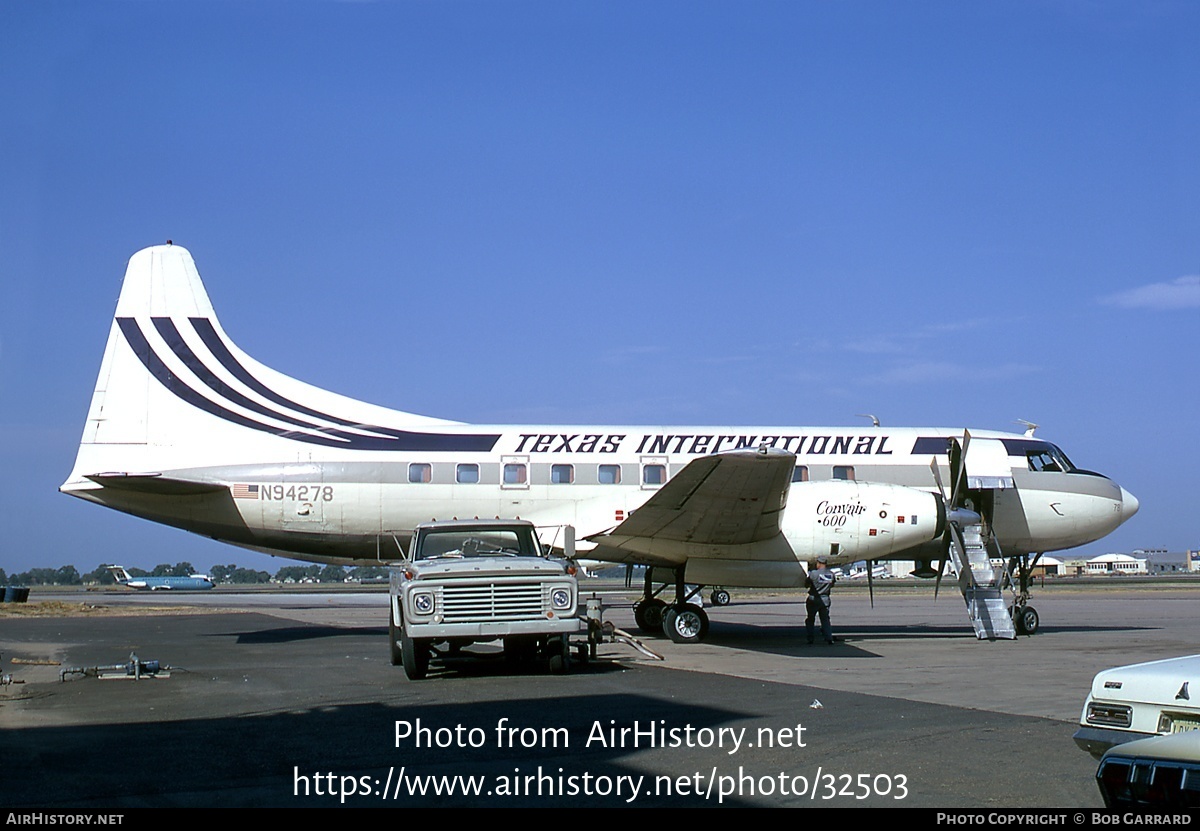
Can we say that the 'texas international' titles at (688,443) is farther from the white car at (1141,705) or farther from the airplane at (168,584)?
the airplane at (168,584)

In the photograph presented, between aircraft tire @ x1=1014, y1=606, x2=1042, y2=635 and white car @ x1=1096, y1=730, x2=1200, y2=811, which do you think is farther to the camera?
aircraft tire @ x1=1014, y1=606, x2=1042, y2=635

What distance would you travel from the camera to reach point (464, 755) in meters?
8.08

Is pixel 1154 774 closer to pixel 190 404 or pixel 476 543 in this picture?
pixel 476 543

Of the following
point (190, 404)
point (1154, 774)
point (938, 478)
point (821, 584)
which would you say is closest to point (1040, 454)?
point (938, 478)

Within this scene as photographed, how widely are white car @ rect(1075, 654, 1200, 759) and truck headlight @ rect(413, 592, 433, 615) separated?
811 centimetres

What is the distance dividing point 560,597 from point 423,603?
5.39 feet

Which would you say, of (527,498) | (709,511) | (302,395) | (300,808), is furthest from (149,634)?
Answer: (300,808)

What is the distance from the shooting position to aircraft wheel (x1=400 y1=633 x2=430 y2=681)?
12.9 metres

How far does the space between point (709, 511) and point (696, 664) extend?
291cm

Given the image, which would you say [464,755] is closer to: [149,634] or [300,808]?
[300,808]

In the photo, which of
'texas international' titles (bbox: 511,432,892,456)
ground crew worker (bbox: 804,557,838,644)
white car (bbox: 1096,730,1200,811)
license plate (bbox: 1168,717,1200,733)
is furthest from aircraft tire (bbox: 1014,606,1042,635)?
white car (bbox: 1096,730,1200,811)

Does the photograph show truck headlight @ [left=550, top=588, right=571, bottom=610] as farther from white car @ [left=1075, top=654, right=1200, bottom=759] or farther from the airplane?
the airplane

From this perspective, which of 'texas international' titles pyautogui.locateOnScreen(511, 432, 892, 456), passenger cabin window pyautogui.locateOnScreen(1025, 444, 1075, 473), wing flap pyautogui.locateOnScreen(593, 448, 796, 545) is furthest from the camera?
passenger cabin window pyautogui.locateOnScreen(1025, 444, 1075, 473)

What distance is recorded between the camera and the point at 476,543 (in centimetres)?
1430
